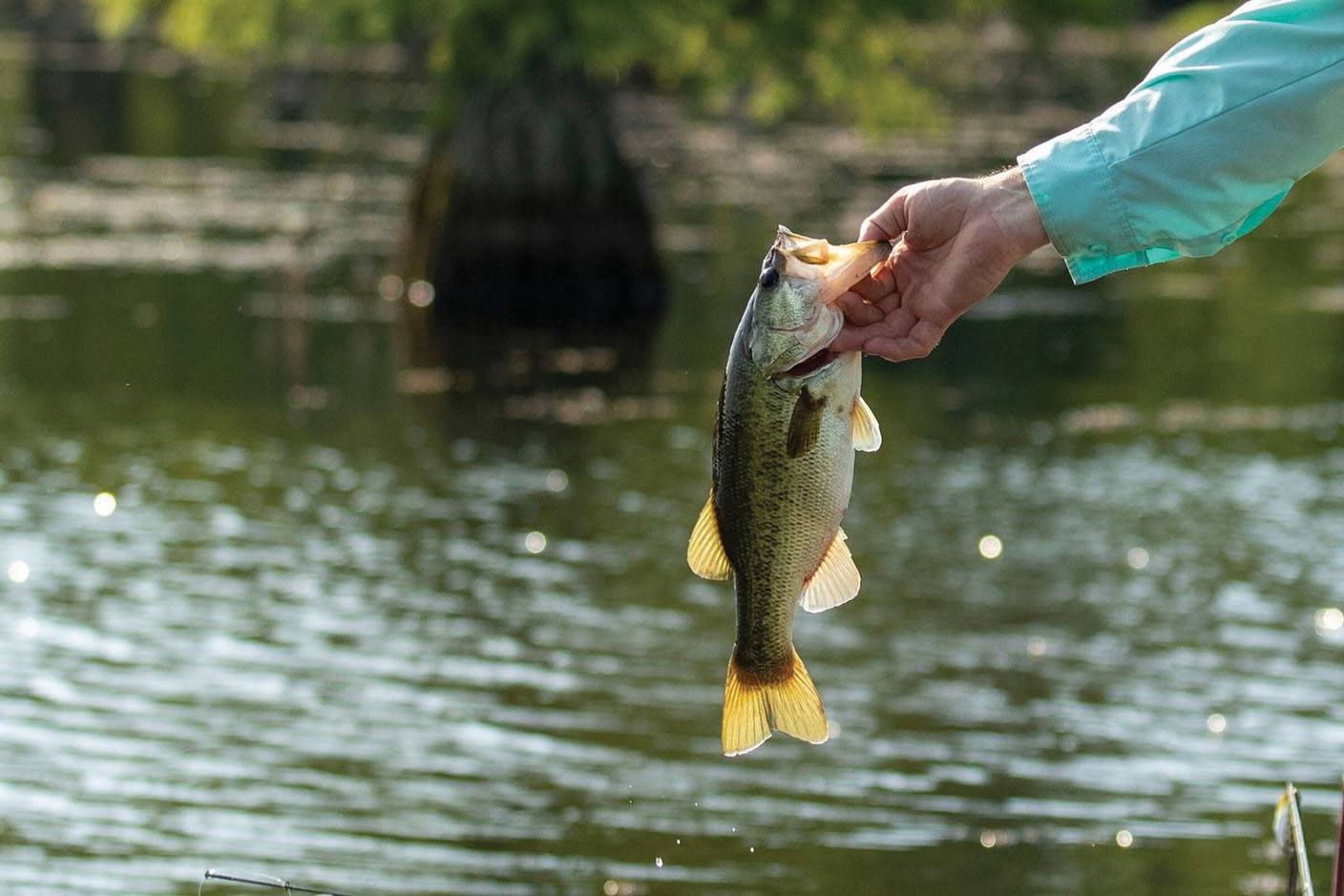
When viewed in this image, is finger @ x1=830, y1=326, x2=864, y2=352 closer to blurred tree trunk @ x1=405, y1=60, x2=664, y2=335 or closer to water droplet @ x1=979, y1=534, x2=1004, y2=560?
water droplet @ x1=979, y1=534, x2=1004, y2=560

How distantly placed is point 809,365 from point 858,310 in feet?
0.82

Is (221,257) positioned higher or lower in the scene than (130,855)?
higher

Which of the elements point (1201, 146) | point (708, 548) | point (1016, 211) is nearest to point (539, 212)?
point (708, 548)

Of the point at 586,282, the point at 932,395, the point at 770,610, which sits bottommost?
the point at 770,610

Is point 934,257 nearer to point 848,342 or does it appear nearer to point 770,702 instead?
point 848,342

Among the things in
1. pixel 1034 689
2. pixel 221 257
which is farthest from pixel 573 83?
pixel 1034 689

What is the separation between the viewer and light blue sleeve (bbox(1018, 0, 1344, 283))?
3832 mm

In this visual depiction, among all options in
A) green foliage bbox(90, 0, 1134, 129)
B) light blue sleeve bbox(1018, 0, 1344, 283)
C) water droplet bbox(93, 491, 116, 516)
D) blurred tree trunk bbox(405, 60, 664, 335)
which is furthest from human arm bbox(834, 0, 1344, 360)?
blurred tree trunk bbox(405, 60, 664, 335)

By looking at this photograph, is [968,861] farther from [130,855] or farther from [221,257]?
[221,257]

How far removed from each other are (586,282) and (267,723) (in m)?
18.4

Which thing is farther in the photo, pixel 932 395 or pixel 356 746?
pixel 932 395

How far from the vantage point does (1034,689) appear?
12.7 meters

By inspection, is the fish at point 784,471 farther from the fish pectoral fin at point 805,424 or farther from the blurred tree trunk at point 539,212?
the blurred tree trunk at point 539,212

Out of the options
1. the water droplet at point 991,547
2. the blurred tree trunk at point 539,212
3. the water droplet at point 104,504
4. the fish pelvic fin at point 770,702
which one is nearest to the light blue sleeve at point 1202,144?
the fish pelvic fin at point 770,702
